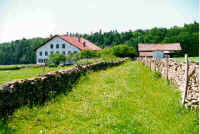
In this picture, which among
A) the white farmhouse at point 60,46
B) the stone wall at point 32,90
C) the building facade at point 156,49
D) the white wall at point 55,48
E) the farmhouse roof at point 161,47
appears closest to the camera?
the stone wall at point 32,90

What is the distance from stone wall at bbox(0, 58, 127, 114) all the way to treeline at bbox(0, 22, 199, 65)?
72.4 metres

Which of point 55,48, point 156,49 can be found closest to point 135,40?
point 156,49

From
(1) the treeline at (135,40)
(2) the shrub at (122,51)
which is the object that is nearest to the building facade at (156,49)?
(1) the treeline at (135,40)

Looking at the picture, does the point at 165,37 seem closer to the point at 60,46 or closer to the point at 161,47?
the point at 161,47

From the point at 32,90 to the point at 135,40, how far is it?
102506 mm

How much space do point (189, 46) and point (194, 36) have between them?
4.49m

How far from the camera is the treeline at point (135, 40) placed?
81250mm

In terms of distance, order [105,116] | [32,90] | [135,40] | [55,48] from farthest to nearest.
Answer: [135,40]
[55,48]
[32,90]
[105,116]

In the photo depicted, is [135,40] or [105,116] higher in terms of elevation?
[135,40]

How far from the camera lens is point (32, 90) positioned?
23.9 ft

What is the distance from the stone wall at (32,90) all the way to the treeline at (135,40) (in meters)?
72.4

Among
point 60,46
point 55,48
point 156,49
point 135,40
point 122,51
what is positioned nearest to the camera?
point 122,51

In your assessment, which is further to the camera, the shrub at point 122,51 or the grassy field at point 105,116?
the shrub at point 122,51

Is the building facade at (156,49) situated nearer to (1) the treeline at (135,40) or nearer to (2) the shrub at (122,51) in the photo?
(1) the treeline at (135,40)
